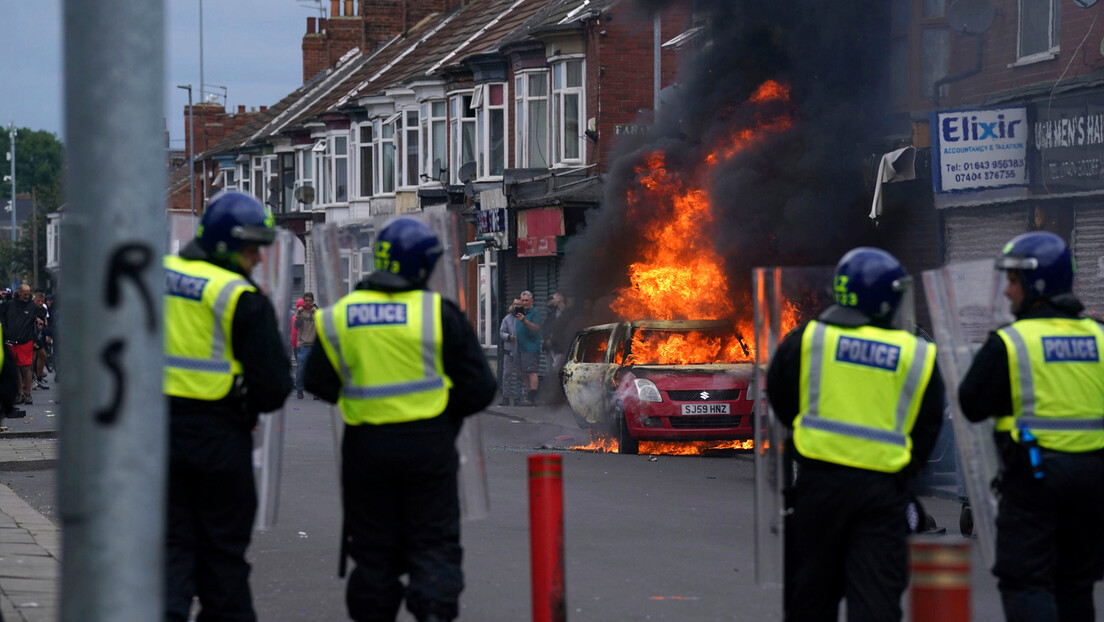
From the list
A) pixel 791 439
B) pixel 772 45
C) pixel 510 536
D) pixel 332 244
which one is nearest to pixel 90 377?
pixel 791 439

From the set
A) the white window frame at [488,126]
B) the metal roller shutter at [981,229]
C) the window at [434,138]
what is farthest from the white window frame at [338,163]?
the metal roller shutter at [981,229]

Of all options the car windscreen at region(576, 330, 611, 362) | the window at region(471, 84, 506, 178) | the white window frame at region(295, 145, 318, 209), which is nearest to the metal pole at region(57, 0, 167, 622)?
the car windscreen at region(576, 330, 611, 362)

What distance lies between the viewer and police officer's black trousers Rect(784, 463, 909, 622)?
4902mm

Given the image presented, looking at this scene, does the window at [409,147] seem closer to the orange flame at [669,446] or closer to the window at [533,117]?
the window at [533,117]

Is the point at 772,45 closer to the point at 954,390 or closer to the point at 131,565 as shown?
the point at 954,390

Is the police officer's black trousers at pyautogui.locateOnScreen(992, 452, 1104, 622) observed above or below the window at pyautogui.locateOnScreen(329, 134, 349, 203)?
below

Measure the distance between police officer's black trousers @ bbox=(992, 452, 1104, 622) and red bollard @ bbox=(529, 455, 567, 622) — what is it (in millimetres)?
1667

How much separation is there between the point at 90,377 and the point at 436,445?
2643 millimetres

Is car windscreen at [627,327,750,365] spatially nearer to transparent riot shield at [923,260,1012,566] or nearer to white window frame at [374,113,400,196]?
transparent riot shield at [923,260,1012,566]

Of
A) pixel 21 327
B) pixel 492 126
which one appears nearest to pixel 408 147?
pixel 492 126

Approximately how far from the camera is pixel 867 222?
66.6ft

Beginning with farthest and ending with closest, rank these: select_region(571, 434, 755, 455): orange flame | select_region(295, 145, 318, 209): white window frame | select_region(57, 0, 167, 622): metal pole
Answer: select_region(295, 145, 318, 209): white window frame
select_region(571, 434, 755, 455): orange flame
select_region(57, 0, 167, 622): metal pole

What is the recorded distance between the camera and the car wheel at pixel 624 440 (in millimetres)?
15359

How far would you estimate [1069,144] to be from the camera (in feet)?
53.1
